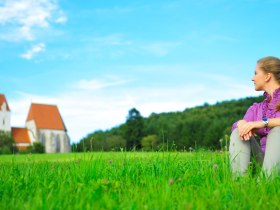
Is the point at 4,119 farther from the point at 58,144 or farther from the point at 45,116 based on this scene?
the point at 58,144

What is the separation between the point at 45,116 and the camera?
3487 inches

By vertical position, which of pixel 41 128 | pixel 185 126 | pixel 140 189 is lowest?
pixel 140 189

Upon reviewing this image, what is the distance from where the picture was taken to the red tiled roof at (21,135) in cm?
8769

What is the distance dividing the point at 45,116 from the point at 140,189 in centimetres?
8634

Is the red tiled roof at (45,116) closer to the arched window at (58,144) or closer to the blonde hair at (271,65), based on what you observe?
the arched window at (58,144)

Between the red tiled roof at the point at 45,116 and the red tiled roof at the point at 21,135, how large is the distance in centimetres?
262

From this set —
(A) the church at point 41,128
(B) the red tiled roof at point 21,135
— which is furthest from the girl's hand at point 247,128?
(B) the red tiled roof at point 21,135

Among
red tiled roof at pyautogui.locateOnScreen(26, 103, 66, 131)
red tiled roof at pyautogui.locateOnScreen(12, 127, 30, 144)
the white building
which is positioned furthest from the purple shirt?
red tiled roof at pyautogui.locateOnScreen(12, 127, 30, 144)

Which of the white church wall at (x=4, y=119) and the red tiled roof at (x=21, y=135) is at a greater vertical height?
the white church wall at (x=4, y=119)

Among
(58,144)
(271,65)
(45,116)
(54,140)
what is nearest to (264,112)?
(271,65)

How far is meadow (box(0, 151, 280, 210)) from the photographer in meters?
3.49

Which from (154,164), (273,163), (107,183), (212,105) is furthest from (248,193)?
(212,105)

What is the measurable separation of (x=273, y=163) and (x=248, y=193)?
2.90 feet

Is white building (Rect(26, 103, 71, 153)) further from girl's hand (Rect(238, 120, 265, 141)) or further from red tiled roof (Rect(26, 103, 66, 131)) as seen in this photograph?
girl's hand (Rect(238, 120, 265, 141))
